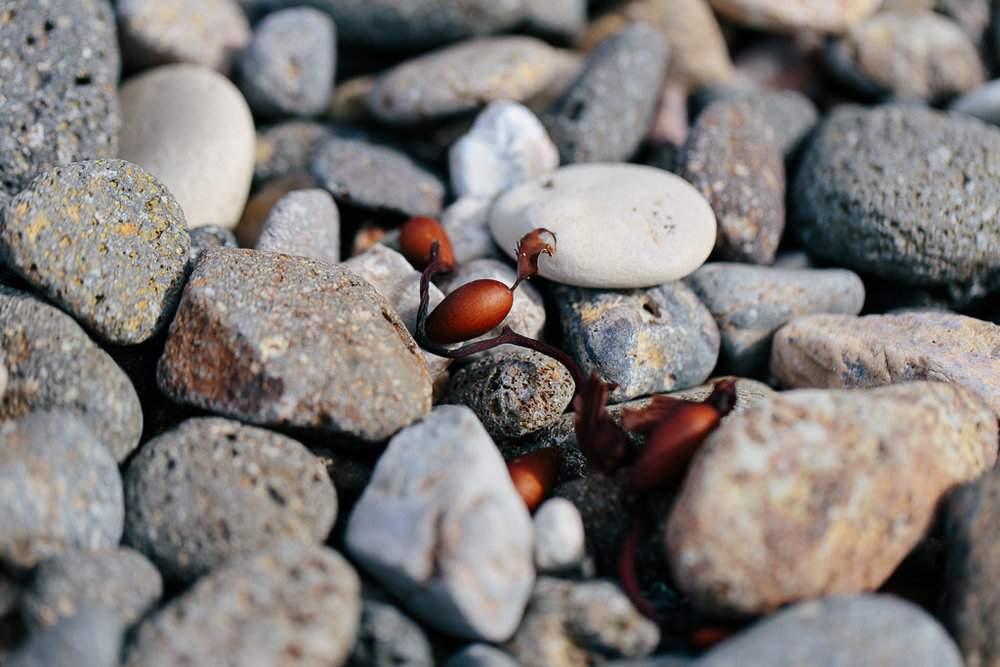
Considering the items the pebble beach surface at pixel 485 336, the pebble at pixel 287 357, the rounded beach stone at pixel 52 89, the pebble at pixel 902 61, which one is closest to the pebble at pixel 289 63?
the pebble beach surface at pixel 485 336

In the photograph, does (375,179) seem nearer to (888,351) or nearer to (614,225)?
(614,225)

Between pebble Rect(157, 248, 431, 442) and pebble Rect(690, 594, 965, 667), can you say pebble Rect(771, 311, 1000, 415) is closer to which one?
pebble Rect(690, 594, 965, 667)

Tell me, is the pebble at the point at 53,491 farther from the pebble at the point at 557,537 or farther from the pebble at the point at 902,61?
the pebble at the point at 902,61

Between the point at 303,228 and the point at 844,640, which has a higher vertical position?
the point at 303,228

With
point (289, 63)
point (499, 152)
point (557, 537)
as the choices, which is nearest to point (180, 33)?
point (289, 63)

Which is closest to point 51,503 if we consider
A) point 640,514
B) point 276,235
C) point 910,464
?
point 276,235

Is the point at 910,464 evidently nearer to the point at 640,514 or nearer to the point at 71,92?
the point at 640,514
